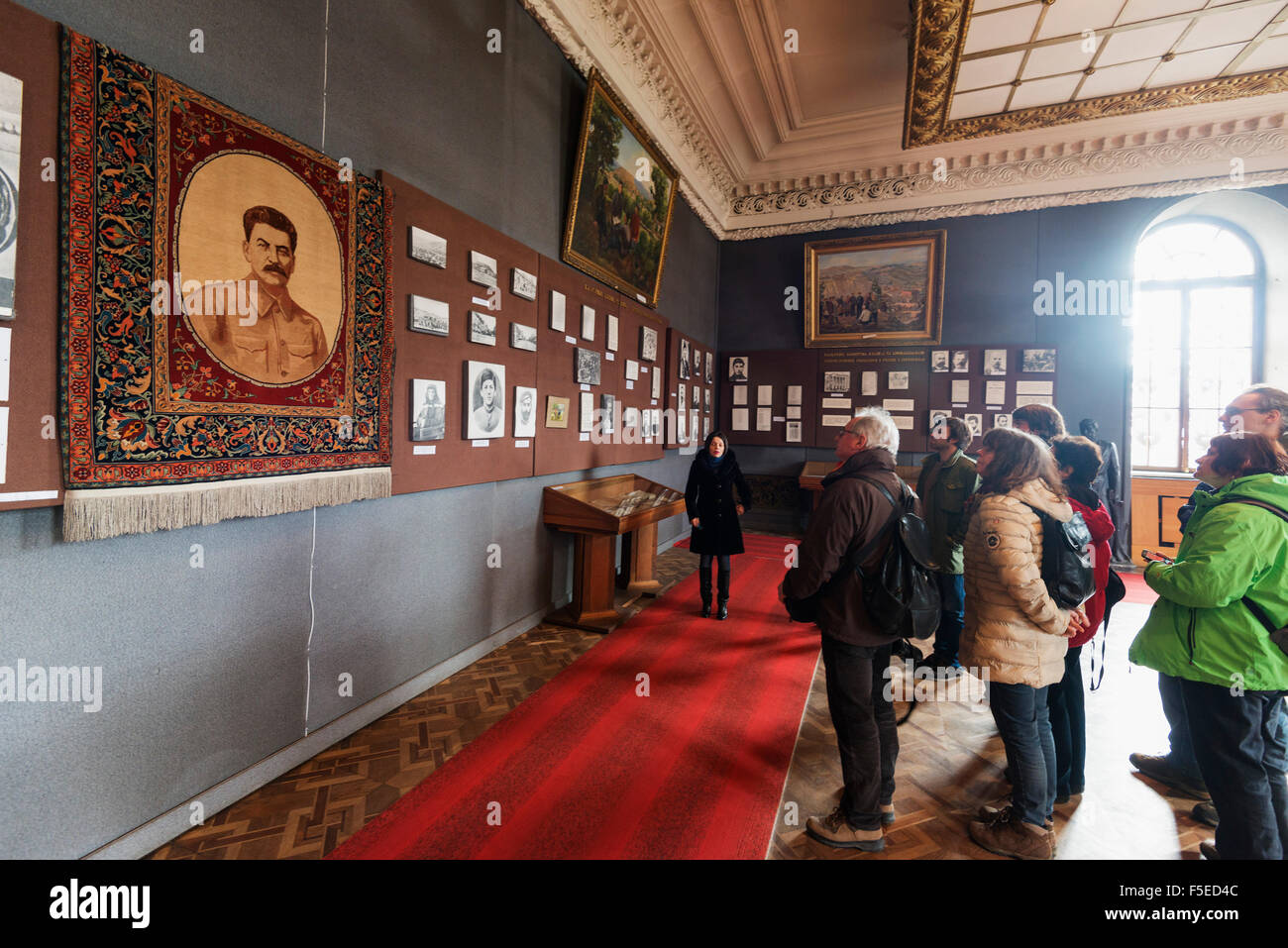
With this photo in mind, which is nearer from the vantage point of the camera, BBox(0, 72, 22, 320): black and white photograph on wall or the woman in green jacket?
BBox(0, 72, 22, 320): black and white photograph on wall

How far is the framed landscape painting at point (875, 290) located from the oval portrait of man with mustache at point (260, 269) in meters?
8.85

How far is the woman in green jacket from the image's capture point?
203 centimetres

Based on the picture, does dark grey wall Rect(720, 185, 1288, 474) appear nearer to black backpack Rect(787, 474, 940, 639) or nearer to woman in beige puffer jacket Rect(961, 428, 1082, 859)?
woman in beige puffer jacket Rect(961, 428, 1082, 859)

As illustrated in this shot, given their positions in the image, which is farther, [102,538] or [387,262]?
[387,262]

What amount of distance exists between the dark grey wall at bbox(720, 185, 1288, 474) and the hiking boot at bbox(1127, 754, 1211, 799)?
702cm

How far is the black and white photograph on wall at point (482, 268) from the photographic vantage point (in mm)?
4113

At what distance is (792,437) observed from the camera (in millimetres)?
10438

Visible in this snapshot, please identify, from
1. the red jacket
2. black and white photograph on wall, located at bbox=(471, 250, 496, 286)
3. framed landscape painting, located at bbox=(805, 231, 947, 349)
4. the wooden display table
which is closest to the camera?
the red jacket

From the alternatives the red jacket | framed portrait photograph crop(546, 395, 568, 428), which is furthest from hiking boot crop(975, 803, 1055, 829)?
framed portrait photograph crop(546, 395, 568, 428)

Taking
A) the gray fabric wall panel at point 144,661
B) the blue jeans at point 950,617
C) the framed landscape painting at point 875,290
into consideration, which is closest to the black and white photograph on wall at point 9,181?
the gray fabric wall panel at point 144,661

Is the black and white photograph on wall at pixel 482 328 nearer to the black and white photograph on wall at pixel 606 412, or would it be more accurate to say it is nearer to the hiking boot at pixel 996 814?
the black and white photograph on wall at pixel 606 412
